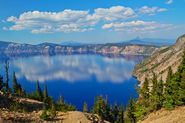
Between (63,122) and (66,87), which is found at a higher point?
(63,122)

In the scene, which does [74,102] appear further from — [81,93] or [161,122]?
[161,122]

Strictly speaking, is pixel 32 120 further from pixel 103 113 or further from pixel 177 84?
pixel 103 113

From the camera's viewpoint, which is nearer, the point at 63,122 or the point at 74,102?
the point at 63,122

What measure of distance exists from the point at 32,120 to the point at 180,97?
33.6 m

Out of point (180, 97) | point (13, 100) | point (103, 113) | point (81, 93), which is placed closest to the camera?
point (180, 97)

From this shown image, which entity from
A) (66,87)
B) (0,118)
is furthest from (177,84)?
(66,87)

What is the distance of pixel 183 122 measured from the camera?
22797mm

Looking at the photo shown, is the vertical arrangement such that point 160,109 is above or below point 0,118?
below

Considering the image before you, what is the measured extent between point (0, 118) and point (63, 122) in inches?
522

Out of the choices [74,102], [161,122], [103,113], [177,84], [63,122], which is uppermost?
[177,84]

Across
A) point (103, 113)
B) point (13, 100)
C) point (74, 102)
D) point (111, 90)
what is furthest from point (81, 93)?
point (13, 100)

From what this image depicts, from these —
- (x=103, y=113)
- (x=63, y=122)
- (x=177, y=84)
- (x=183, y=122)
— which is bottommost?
(x=103, y=113)

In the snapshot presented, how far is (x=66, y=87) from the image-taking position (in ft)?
588

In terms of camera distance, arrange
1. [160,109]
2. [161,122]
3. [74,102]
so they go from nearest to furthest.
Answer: [161,122], [160,109], [74,102]
